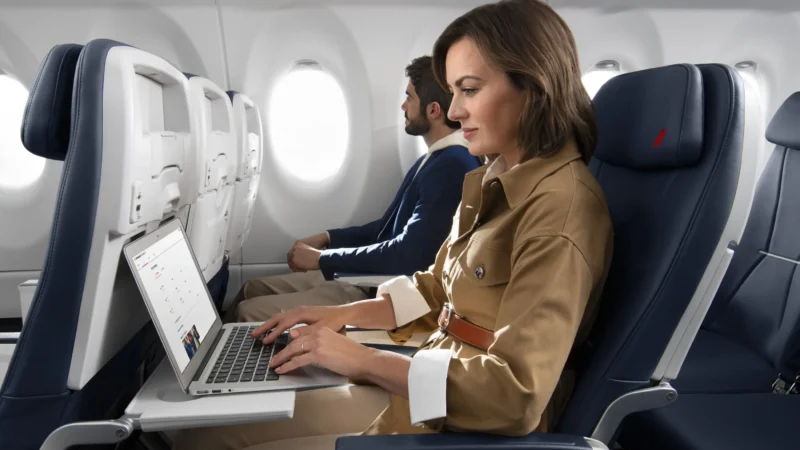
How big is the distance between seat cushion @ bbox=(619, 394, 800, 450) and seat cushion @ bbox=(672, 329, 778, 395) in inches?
3.8

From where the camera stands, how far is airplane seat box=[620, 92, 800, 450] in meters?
1.64

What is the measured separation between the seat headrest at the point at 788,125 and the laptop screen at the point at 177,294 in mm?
2219

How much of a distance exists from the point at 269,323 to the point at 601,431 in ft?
2.69

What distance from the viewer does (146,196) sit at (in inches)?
47.7

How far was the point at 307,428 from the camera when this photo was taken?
1.44 metres

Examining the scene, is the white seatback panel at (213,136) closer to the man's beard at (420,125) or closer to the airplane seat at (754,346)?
the man's beard at (420,125)

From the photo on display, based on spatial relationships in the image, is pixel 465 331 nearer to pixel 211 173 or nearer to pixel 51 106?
pixel 51 106

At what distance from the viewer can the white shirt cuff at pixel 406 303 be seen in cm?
169

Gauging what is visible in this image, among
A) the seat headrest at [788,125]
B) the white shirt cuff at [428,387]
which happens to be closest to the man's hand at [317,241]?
the seat headrest at [788,125]

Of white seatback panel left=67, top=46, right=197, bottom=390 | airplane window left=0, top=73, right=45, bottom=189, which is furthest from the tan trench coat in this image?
airplane window left=0, top=73, right=45, bottom=189

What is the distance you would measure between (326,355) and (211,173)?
3.03ft

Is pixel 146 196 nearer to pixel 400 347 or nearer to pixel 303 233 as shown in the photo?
pixel 400 347

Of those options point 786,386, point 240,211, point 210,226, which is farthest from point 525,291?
point 240,211

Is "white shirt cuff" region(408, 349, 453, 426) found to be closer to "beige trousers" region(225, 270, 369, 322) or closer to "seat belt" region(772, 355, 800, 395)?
"seat belt" region(772, 355, 800, 395)
